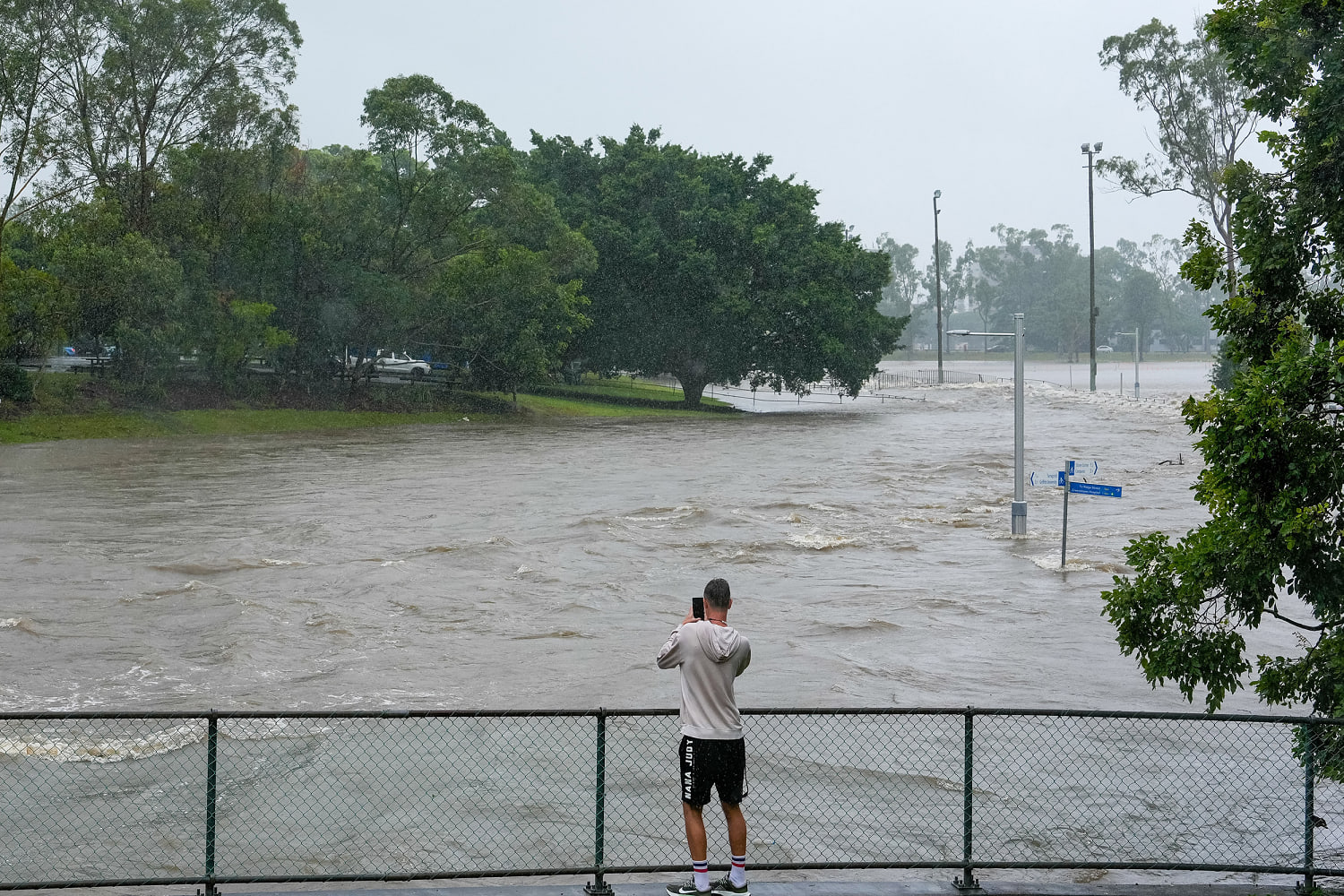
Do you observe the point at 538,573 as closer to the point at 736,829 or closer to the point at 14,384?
the point at 736,829

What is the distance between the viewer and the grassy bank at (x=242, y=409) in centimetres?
5191

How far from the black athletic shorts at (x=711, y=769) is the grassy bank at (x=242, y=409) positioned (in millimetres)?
46119

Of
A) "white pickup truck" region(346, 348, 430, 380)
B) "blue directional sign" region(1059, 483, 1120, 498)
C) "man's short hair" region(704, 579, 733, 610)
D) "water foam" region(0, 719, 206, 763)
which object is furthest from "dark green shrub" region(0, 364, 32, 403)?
"man's short hair" region(704, 579, 733, 610)

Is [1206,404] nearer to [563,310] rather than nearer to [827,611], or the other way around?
[827,611]

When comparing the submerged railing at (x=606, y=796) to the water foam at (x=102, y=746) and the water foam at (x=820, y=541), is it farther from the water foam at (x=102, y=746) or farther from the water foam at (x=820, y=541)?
the water foam at (x=820, y=541)

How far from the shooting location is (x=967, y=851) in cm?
821

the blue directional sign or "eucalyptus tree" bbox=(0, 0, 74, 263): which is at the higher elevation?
"eucalyptus tree" bbox=(0, 0, 74, 263)

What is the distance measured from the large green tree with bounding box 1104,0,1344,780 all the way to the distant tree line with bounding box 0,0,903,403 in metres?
50.5

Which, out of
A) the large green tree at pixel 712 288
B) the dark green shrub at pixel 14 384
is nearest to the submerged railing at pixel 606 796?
the dark green shrub at pixel 14 384

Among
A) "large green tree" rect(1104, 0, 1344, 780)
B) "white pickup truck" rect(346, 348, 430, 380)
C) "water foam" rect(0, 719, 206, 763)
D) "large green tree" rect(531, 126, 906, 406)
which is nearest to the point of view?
"large green tree" rect(1104, 0, 1344, 780)

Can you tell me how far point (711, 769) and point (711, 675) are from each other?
56 cm

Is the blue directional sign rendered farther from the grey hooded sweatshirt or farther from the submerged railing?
the grey hooded sweatshirt

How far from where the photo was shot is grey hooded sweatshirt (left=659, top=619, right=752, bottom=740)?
793cm

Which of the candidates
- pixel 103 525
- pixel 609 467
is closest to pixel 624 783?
pixel 103 525
